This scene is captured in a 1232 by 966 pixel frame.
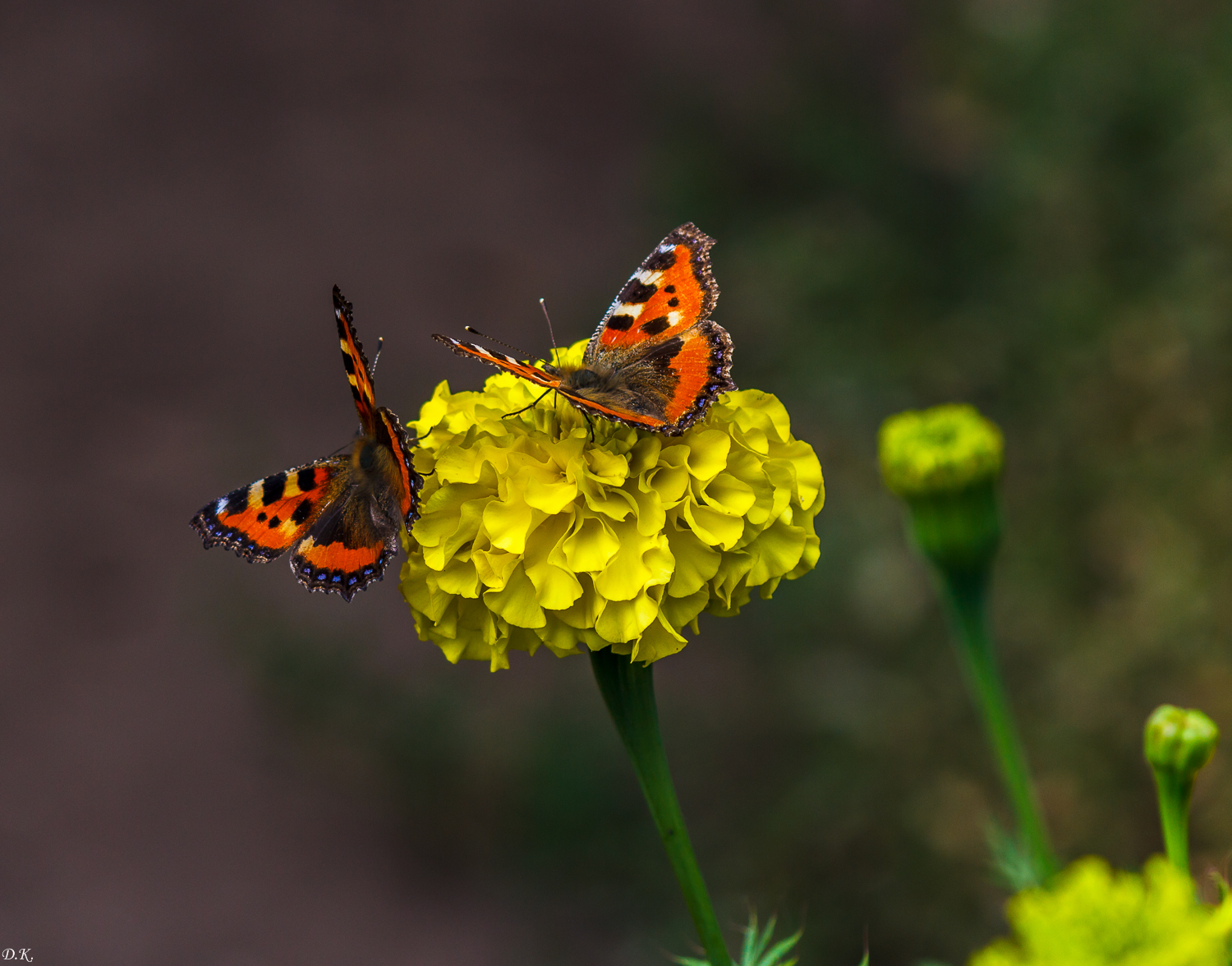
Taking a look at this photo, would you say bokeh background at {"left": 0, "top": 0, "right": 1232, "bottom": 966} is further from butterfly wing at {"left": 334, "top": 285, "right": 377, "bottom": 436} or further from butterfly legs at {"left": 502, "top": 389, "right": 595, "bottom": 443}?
butterfly wing at {"left": 334, "top": 285, "right": 377, "bottom": 436}

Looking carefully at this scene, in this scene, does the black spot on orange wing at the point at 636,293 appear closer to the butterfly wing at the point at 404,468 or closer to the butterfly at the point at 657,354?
the butterfly at the point at 657,354

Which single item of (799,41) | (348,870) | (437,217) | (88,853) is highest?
(437,217)

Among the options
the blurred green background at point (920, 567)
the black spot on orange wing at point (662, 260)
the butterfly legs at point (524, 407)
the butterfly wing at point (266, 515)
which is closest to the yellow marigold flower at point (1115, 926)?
the butterfly legs at point (524, 407)

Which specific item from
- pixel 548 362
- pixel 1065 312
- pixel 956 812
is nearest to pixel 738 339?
pixel 1065 312

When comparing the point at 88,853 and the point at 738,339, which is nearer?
the point at 738,339

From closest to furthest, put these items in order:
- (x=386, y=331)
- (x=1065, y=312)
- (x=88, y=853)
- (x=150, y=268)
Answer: (x=1065, y=312) < (x=88, y=853) < (x=386, y=331) < (x=150, y=268)

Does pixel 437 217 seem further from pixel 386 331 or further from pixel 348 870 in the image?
pixel 348 870
